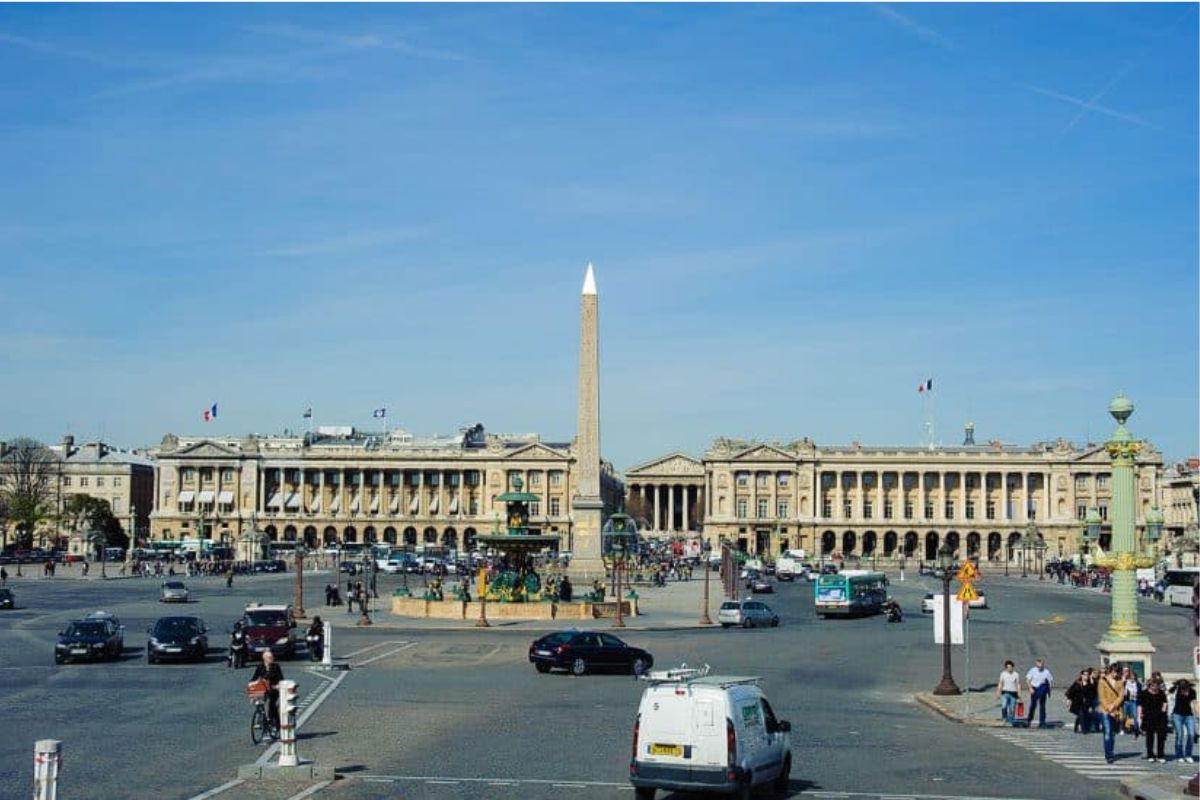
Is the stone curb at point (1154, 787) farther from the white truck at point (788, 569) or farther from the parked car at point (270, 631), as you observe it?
the white truck at point (788, 569)

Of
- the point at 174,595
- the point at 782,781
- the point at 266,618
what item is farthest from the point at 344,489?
the point at 782,781

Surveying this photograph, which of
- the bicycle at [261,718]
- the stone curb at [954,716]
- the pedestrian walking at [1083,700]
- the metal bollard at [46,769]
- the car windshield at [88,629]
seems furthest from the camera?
the car windshield at [88,629]

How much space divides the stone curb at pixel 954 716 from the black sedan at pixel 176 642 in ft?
64.7

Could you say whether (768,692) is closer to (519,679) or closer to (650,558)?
(519,679)

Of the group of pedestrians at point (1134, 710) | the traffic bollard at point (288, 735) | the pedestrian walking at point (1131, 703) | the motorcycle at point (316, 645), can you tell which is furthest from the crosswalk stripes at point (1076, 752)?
the motorcycle at point (316, 645)

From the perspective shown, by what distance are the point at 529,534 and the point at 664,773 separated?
46.9 meters

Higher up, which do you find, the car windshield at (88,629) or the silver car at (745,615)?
the car windshield at (88,629)

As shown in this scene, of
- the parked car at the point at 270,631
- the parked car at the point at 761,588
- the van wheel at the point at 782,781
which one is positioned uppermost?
the parked car at the point at 270,631

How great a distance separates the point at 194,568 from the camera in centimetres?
13038

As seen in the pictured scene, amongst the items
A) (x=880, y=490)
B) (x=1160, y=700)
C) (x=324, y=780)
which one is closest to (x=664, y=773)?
(x=324, y=780)

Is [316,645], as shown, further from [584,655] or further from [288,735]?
[288,735]

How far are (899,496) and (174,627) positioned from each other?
159213mm

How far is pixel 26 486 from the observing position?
15925cm

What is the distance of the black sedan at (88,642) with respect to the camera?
4069cm
